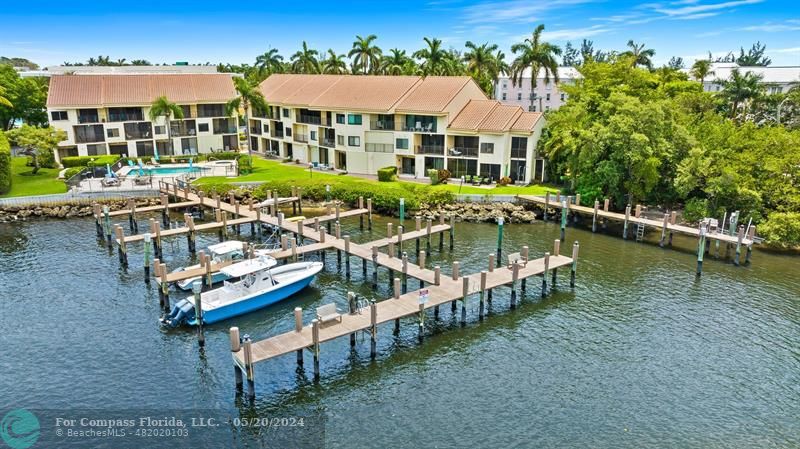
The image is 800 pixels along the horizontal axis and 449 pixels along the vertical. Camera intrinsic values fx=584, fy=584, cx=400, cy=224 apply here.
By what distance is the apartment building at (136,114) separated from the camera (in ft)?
251

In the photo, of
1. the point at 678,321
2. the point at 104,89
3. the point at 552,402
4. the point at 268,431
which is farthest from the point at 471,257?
the point at 104,89

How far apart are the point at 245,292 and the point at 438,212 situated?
91.0 ft

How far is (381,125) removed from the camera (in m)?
72.5

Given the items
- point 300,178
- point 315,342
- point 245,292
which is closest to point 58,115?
point 300,178

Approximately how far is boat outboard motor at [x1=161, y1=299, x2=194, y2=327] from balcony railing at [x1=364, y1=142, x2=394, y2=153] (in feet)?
136

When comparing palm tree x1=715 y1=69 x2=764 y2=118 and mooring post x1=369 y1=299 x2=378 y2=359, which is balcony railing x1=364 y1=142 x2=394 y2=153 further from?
palm tree x1=715 y1=69 x2=764 y2=118

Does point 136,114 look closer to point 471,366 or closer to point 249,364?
point 249,364

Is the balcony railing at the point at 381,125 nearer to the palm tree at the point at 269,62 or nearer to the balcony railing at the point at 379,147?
the balcony railing at the point at 379,147

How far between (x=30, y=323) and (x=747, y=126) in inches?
2404

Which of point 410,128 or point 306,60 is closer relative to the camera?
point 410,128

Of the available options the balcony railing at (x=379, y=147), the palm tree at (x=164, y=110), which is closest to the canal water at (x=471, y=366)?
the balcony railing at (x=379, y=147)

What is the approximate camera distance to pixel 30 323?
3553 cm

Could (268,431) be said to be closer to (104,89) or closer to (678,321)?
(678,321)

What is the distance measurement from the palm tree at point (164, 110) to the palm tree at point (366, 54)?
3151 cm
